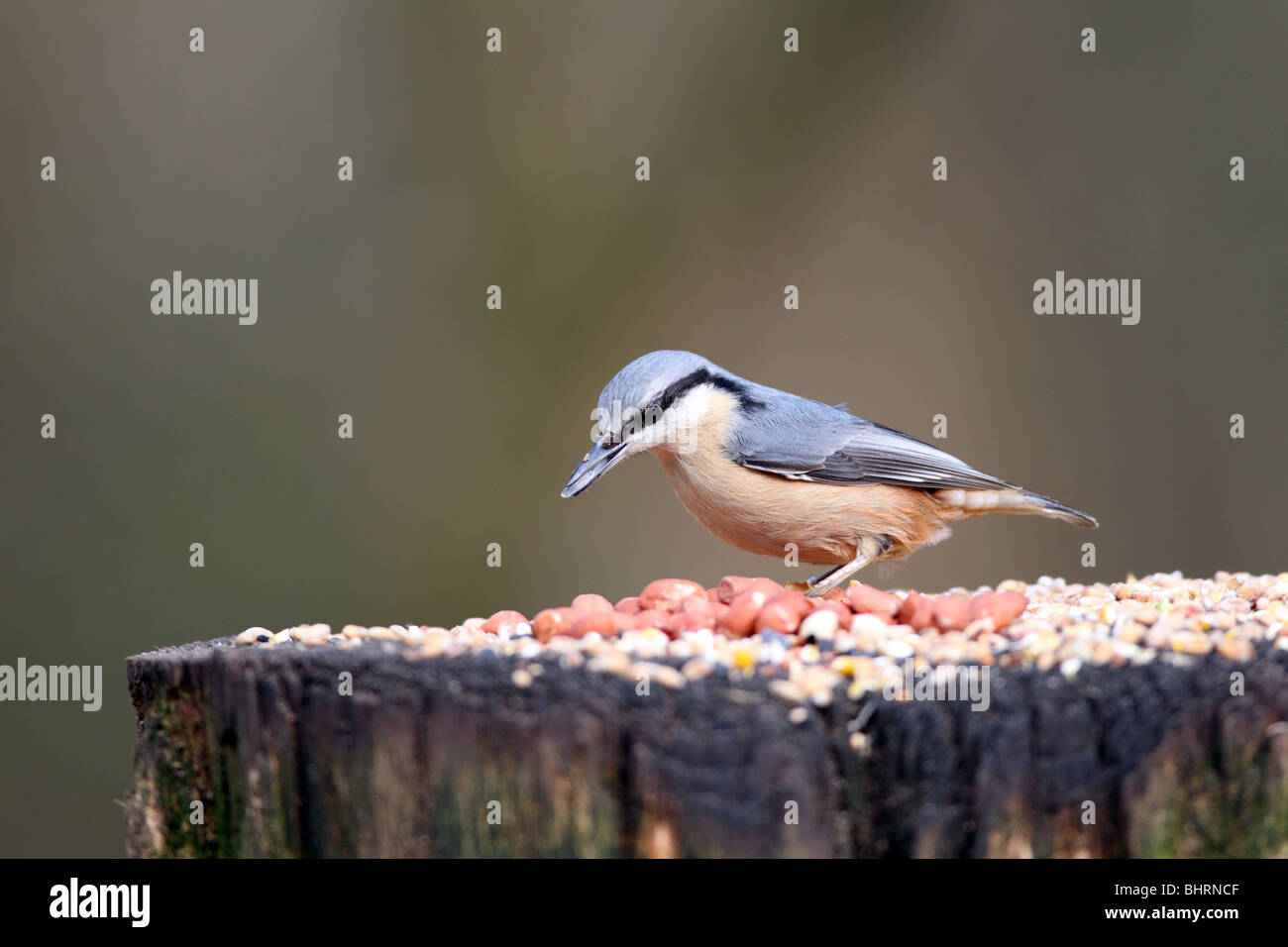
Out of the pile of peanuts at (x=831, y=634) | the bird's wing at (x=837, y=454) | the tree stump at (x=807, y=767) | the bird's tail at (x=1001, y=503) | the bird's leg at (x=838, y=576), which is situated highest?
the bird's wing at (x=837, y=454)

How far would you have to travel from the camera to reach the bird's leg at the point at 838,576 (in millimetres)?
3924

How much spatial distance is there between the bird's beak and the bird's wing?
45 cm

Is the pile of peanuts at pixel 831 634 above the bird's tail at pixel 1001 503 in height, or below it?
below

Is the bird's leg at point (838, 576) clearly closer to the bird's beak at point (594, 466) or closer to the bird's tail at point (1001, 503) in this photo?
the bird's tail at point (1001, 503)

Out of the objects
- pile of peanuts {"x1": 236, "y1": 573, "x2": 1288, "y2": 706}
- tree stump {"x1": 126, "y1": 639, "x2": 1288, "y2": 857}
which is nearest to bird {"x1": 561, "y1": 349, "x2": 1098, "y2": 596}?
pile of peanuts {"x1": 236, "y1": 573, "x2": 1288, "y2": 706}

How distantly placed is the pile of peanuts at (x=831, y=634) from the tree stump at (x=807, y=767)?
0.06 metres

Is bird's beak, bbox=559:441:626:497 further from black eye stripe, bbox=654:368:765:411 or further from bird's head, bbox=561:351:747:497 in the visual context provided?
black eye stripe, bbox=654:368:765:411

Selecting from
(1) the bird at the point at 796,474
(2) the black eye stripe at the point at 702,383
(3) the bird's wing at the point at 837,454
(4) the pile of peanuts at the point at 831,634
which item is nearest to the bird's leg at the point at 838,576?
(1) the bird at the point at 796,474

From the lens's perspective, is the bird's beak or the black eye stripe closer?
the bird's beak

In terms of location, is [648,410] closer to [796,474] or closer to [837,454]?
[796,474]

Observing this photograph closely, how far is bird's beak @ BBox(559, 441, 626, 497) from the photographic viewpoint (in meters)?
3.50

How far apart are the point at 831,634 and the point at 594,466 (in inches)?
47.8
